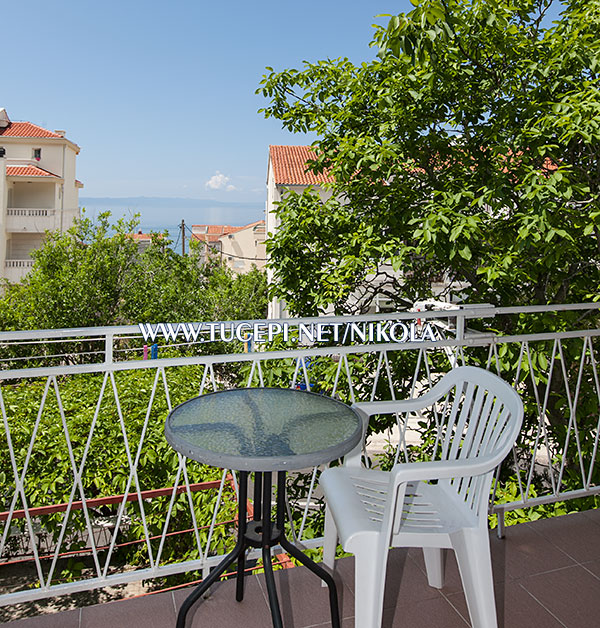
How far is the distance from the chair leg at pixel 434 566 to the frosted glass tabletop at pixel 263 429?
59 centimetres

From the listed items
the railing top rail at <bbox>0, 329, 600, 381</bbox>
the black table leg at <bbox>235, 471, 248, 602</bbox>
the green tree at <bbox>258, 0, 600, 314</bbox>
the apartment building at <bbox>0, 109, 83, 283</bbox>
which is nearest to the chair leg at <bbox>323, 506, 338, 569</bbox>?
the black table leg at <bbox>235, 471, 248, 602</bbox>

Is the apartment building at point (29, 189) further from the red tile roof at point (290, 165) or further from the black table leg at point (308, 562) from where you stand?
the black table leg at point (308, 562)

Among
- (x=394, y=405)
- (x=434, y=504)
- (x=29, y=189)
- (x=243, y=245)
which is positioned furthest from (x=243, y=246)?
(x=434, y=504)

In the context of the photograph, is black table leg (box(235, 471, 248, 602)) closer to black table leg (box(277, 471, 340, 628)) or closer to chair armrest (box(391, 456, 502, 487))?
black table leg (box(277, 471, 340, 628))

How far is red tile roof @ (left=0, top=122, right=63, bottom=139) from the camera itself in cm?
2504

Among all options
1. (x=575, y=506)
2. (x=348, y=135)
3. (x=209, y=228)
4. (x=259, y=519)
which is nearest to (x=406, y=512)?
(x=259, y=519)

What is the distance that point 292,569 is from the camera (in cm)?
186

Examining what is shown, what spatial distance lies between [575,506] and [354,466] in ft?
6.77

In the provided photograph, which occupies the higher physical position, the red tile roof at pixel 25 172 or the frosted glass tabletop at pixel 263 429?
the red tile roof at pixel 25 172

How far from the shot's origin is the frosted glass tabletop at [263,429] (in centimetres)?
128

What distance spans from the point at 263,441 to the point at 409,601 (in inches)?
33.0

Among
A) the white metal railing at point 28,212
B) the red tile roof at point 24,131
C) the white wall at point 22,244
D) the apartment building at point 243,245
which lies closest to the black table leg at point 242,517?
the white metal railing at point 28,212

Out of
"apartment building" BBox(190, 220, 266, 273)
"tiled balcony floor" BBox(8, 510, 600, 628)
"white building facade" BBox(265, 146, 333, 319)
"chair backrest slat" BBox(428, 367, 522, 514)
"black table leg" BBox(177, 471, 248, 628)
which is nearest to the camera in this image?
"chair backrest slat" BBox(428, 367, 522, 514)

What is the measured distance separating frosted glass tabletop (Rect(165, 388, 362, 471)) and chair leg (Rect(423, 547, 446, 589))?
59 cm
